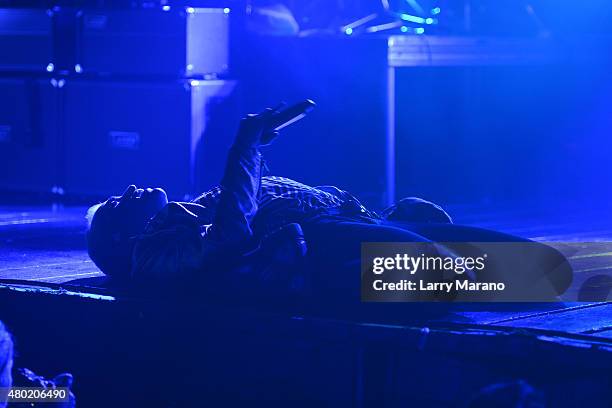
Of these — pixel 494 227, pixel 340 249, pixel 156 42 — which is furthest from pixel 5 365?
pixel 156 42

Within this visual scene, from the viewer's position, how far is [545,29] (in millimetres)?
7605

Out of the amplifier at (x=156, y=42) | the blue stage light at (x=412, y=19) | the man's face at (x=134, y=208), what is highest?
the blue stage light at (x=412, y=19)

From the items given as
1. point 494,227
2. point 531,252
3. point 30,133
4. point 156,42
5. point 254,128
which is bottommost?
point 494,227

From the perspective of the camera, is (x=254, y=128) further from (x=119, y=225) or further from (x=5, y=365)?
(x=5, y=365)

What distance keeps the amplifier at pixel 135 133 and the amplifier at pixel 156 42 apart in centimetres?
9

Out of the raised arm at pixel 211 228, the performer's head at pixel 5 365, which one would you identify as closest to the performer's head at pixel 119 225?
the raised arm at pixel 211 228

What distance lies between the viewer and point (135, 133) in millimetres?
7172

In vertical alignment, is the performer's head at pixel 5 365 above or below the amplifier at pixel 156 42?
below

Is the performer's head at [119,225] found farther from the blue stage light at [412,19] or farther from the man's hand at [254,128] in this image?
the blue stage light at [412,19]

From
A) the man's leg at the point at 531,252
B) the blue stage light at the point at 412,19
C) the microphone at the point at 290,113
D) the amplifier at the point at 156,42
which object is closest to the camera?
the microphone at the point at 290,113

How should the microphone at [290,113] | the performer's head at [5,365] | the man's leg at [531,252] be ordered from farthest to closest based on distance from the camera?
the man's leg at [531,252] < the microphone at [290,113] < the performer's head at [5,365]

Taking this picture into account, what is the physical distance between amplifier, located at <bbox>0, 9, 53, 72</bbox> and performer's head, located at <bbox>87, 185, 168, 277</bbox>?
3.93m

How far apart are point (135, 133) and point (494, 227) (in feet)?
7.33

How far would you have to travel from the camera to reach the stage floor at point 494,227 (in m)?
3.13
